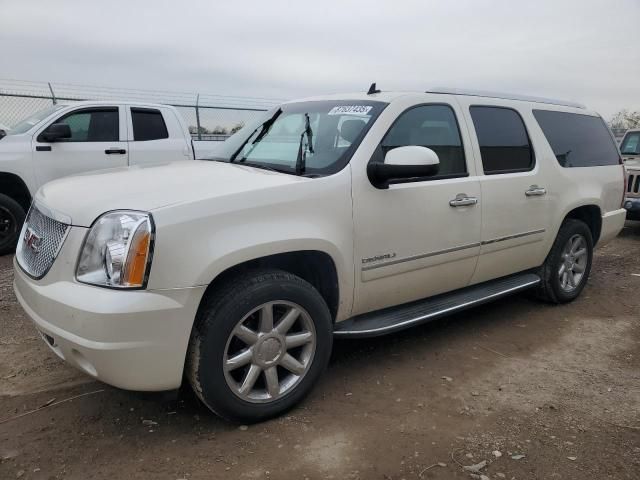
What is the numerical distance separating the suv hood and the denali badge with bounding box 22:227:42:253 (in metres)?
0.15

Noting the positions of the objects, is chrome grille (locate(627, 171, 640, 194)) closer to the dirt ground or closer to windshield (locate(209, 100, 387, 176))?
the dirt ground

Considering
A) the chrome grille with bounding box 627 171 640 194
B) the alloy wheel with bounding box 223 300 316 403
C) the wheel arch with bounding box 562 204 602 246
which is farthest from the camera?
the chrome grille with bounding box 627 171 640 194

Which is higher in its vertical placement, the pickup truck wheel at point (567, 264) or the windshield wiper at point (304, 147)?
the windshield wiper at point (304, 147)

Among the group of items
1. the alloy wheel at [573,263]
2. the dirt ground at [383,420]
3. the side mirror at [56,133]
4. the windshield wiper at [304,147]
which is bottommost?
the dirt ground at [383,420]

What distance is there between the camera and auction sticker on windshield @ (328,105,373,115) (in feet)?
11.1

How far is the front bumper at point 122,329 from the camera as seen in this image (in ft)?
7.49

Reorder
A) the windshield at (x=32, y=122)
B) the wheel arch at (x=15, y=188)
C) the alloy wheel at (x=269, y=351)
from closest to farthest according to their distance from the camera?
the alloy wheel at (x=269, y=351)
the wheel arch at (x=15, y=188)
the windshield at (x=32, y=122)

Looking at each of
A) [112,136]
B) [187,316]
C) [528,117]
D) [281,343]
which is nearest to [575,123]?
[528,117]

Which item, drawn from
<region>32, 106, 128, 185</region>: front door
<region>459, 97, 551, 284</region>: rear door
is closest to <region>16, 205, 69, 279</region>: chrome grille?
<region>459, 97, 551, 284</region>: rear door

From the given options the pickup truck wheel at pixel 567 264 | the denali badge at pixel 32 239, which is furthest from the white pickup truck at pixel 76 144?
the pickup truck wheel at pixel 567 264

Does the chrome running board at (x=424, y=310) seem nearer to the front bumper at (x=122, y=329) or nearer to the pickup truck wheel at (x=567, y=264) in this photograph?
the pickup truck wheel at (x=567, y=264)

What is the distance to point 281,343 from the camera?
277 centimetres

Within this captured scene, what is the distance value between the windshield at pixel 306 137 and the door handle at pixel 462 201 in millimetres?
788

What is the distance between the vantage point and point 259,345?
8.87 ft
